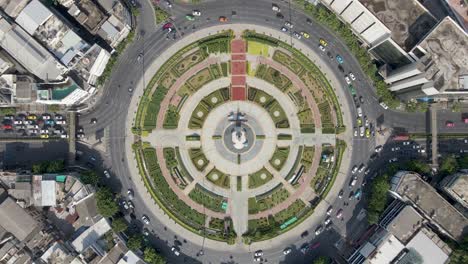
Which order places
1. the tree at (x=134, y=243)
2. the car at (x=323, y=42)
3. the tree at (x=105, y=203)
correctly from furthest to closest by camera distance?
the car at (x=323, y=42) → the tree at (x=134, y=243) → the tree at (x=105, y=203)

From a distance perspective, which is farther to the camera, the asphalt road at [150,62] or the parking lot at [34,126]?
the asphalt road at [150,62]

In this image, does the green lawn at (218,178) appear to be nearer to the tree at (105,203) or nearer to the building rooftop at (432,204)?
the tree at (105,203)

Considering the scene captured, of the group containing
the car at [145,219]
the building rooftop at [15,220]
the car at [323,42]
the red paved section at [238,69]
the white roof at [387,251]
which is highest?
the car at [323,42]

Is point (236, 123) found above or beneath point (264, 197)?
above

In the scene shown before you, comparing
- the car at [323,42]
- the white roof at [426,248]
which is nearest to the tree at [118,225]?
the car at [323,42]

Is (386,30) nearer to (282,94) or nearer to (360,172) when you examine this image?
(282,94)

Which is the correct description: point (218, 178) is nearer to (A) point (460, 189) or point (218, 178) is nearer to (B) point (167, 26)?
(B) point (167, 26)

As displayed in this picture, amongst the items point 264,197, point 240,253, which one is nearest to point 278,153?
point 264,197
